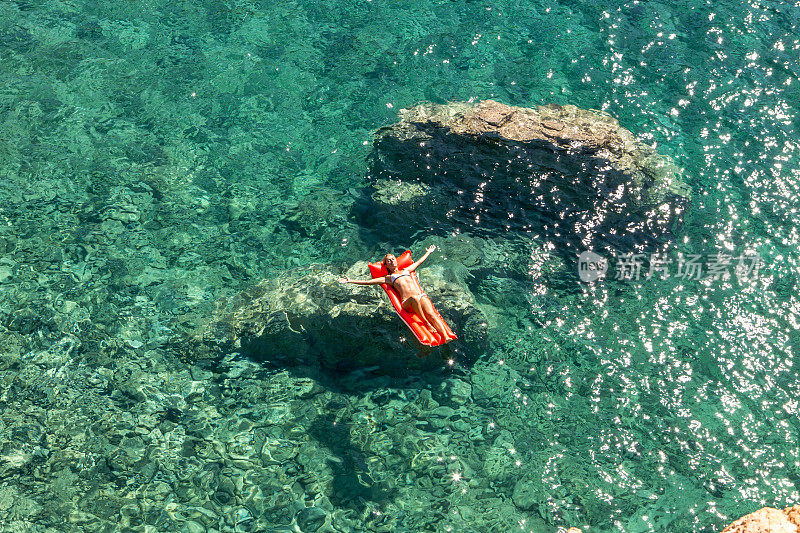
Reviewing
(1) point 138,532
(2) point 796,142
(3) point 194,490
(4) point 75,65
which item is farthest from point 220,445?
(2) point 796,142

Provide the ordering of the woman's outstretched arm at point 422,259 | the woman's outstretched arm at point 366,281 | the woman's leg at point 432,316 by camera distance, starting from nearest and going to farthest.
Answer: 1. the woman's leg at point 432,316
2. the woman's outstretched arm at point 366,281
3. the woman's outstretched arm at point 422,259

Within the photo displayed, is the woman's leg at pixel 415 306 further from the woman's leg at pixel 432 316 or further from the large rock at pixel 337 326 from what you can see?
the large rock at pixel 337 326

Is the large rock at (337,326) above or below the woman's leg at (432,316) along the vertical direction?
below

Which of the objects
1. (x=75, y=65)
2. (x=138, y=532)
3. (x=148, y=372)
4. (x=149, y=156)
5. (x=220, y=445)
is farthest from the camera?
(x=75, y=65)

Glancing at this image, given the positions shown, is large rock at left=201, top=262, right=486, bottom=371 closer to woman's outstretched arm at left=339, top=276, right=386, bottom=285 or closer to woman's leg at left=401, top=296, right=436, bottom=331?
woman's outstretched arm at left=339, top=276, right=386, bottom=285

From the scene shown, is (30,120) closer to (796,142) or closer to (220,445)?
(220,445)

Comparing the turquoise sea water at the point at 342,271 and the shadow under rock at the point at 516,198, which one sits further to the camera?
the shadow under rock at the point at 516,198

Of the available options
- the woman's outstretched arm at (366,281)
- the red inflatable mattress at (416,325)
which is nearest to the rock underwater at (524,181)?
the woman's outstretched arm at (366,281)

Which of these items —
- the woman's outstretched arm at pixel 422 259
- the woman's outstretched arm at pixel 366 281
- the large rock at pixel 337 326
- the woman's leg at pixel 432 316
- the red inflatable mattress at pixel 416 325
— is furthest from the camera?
the woman's outstretched arm at pixel 422 259
